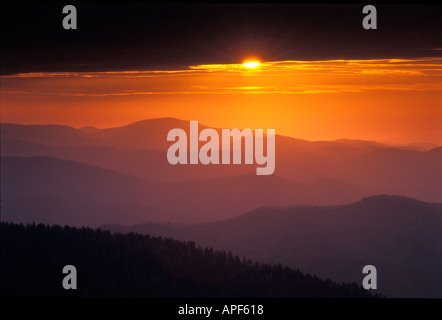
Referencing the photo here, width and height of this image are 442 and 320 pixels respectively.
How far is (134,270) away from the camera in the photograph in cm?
585

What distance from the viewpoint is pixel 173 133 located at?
19.6 ft

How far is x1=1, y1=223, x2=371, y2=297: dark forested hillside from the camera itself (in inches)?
223

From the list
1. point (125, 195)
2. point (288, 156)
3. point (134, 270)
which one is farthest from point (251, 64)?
point (134, 270)

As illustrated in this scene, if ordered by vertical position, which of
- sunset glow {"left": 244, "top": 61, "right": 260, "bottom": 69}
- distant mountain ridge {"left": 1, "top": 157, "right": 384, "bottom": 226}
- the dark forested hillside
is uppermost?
sunset glow {"left": 244, "top": 61, "right": 260, "bottom": 69}

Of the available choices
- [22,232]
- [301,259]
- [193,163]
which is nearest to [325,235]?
[301,259]

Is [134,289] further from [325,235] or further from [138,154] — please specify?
[325,235]

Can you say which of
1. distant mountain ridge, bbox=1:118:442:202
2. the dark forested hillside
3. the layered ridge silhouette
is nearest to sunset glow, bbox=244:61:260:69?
distant mountain ridge, bbox=1:118:442:202

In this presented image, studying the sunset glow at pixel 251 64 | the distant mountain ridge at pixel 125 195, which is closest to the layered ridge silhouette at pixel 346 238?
the distant mountain ridge at pixel 125 195

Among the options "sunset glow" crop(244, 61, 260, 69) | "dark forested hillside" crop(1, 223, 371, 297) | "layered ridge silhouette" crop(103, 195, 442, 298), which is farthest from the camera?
"layered ridge silhouette" crop(103, 195, 442, 298)

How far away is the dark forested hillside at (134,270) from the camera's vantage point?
5.67 meters

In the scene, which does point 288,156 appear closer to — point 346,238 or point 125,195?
point 346,238

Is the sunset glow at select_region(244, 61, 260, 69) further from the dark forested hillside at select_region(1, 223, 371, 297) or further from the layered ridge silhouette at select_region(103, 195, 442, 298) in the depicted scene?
the dark forested hillside at select_region(1, 223, 371, 297)

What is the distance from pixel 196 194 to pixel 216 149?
0.60 m

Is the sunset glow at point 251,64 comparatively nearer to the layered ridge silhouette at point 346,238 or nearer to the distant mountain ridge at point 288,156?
the distant mountain ridge at point 288,156
